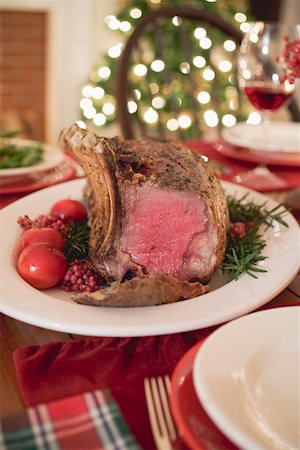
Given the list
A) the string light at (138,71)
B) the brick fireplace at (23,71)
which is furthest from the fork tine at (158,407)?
the brick fireplace at (23,71)

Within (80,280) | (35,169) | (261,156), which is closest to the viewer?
(80,280)

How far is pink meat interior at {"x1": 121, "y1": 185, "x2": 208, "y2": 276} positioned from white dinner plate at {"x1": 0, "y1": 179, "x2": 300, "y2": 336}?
9cm

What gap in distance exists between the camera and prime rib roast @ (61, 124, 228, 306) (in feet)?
3.34

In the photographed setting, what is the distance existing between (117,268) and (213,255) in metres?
0.17

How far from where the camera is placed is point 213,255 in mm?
1032

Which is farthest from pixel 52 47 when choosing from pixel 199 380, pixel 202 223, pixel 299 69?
pixel 199 380

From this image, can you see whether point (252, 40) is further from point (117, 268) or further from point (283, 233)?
point (117, 268)

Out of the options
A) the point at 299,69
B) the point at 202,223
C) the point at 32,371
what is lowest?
the point at 32,371

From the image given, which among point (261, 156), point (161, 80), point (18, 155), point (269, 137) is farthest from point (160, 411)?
point (161, 80)

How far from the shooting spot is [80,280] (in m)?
1.01

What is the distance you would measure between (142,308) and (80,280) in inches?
6.4

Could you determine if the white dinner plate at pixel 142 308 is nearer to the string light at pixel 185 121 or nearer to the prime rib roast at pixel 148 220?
the prime rib roast at pixel 148 220

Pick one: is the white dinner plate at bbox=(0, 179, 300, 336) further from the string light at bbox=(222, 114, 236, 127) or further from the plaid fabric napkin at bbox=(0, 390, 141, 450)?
the string light at bbox=(222, 114, 236, 127)

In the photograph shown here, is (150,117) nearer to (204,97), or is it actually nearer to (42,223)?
(204,97)
